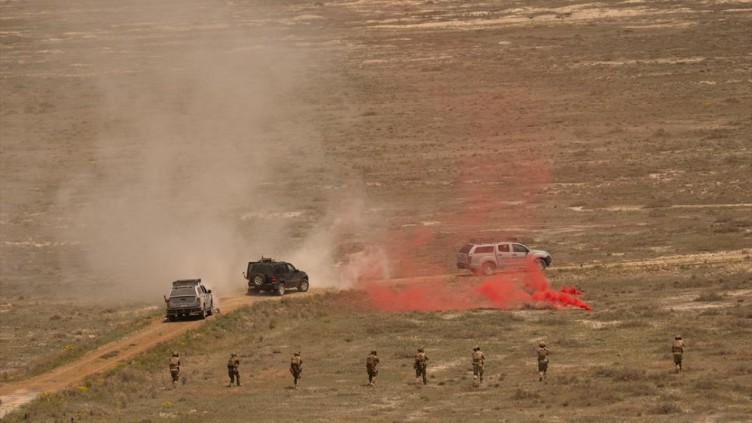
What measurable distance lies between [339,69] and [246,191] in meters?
43.5

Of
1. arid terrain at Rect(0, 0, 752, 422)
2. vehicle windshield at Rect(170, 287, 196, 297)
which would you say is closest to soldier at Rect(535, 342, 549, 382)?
arid terrain at Rect(0, 0, 752, 422)

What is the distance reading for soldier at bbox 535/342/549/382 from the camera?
4669cm

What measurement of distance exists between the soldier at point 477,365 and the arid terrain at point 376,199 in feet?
1.51

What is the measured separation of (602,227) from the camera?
93.2 meters

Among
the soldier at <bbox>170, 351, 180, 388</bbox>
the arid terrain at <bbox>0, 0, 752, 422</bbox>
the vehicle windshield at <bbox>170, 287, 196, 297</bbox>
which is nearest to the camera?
the soldier at <bbox>170, 351, 180, 388</bbox>

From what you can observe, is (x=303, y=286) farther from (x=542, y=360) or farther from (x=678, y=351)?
(x=678, y=351)

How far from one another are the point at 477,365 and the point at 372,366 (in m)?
3.52

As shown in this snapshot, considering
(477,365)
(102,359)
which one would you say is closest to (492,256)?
(102,359)

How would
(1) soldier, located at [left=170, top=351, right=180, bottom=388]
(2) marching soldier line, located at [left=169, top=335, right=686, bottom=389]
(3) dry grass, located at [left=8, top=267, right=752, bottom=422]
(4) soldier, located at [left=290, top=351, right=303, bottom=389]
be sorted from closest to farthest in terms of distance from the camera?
(3) dry grass, located at [left=8, top=267, right=752, bottom=422], (2) marching soldier line, located at [left=169, top=335, right=686, bottom=389], (4) soldier, located at [left=290, top=351, right=303, bottom=389], (1) soldier, located at [left=170, top=351, right=180, bottom=388]

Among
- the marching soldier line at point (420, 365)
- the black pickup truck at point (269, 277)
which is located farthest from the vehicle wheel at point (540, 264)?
the marching soldier line at point (420, 365)

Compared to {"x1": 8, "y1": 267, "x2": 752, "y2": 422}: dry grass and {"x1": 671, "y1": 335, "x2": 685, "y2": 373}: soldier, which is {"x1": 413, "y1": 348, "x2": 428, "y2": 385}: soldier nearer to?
{"x1": 8, "y1": 267, "x2": 752, "y2": 422}: dry grass

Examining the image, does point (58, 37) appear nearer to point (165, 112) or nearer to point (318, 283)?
point (165, 112)

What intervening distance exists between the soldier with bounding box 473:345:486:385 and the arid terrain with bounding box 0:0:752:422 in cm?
46

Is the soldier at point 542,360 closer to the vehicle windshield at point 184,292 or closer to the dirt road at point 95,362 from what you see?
the dirt road at point 95,362
